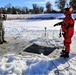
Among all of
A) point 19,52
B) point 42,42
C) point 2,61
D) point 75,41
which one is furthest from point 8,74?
point 75,41

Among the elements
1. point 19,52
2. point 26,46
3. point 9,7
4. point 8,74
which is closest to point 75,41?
point 26,46

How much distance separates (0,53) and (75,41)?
331 cm

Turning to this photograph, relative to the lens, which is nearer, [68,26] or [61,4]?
[68,26]

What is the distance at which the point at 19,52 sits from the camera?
7.52 metres

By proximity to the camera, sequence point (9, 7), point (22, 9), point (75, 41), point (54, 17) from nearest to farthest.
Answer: point (75, 41) < point (54, 17) < point (9, 7) < point (22, 9)

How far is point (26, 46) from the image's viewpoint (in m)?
8.39

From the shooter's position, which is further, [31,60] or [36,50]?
[36,50]

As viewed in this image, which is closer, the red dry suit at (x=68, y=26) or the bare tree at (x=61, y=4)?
the red dry suit at (x=68, y=26)

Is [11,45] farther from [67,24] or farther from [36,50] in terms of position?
[67,24]

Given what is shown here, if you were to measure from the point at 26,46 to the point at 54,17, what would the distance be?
15672 mm

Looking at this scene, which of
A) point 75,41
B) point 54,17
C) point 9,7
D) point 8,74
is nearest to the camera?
point 8,74

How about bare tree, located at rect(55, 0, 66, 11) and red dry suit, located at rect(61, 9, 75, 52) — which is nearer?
red dry suit, located at rect(61, 9, 75, 52)

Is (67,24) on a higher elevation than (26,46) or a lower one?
higher

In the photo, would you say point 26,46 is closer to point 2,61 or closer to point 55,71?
point 2,61
